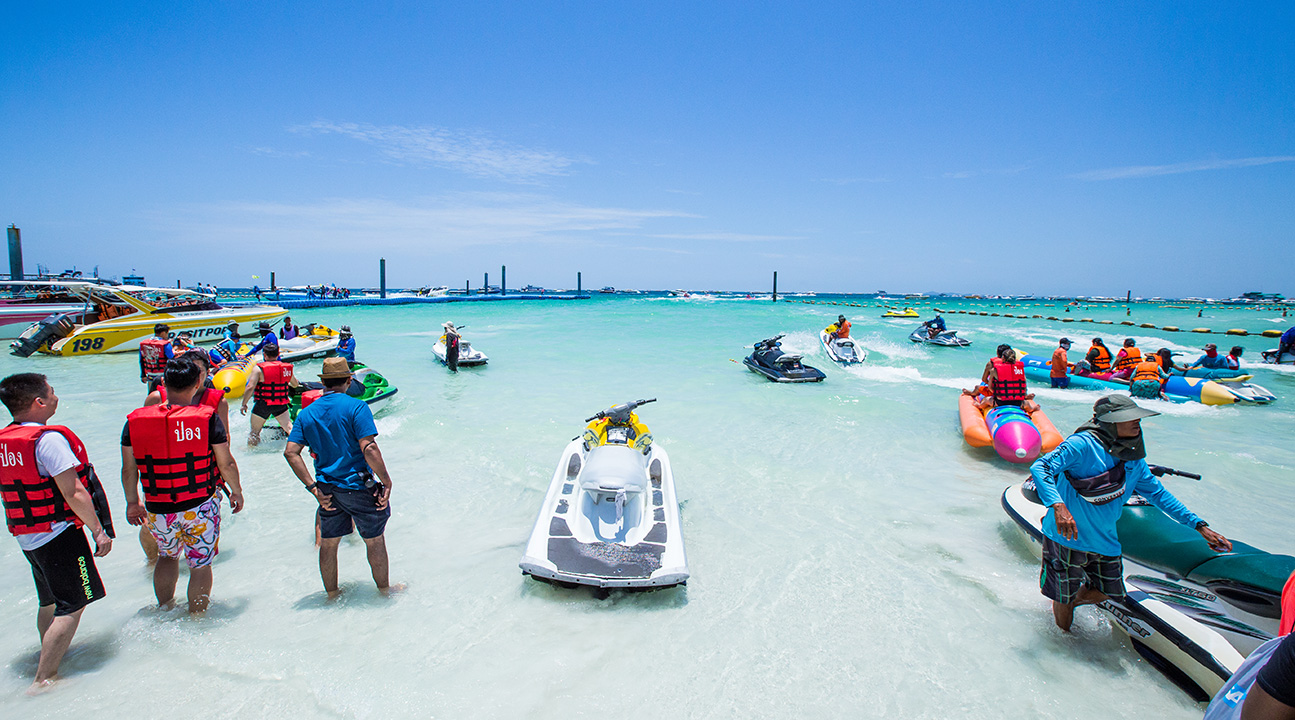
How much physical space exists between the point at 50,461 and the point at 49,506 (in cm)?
26

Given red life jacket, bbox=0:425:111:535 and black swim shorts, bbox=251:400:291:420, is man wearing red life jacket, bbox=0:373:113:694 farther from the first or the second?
black swim shorts, bbox=251:400:291:420

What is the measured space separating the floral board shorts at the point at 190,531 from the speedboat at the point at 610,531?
1991 mm

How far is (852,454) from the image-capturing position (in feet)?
27.2

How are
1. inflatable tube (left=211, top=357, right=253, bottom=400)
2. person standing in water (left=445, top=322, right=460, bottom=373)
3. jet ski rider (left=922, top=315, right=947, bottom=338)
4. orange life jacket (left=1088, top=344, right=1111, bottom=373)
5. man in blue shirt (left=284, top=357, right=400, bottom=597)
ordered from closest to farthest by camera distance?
man in blue shirt (left=284, top=357, right=400, bottom=597) < inflatable tube (left=211, top=357, right=253, bottom=400) < orange life jacket (left=1088, top=344, right=1111, bottom=373) < person standing in water (left=445, top=322, right=460, bottom=373) < jet ski rider (left=922, top=315, right=947, bottom=338)

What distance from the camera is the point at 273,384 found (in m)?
7.40

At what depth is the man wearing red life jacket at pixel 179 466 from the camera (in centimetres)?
317

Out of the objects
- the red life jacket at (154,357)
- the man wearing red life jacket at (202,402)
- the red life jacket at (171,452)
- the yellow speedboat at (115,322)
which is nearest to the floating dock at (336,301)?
the yellow speedboat at (115,322)

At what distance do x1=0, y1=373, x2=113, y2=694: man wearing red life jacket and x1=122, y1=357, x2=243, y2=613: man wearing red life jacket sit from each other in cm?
22

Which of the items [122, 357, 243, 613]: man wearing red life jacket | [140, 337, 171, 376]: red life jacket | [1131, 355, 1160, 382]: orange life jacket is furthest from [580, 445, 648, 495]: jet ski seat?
[1131, 355, 1160, 382]: orange life jacket

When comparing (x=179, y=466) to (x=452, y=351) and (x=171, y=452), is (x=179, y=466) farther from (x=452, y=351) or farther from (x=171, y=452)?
(x=452, y=351)

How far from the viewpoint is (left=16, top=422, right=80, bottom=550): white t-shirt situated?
269 centimetres

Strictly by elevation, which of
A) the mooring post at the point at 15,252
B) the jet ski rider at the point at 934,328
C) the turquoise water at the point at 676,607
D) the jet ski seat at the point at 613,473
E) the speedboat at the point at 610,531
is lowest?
the turquoise water at the point at 676,607

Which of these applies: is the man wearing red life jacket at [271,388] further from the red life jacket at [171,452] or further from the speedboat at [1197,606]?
the speedboat at [1197,606]

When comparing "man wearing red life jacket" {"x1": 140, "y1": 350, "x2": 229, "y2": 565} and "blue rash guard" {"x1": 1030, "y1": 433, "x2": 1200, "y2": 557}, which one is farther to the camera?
"man wearing red life jacket" {"x1": 140, "y1": 350, "x2": 229, "y2": 565}
